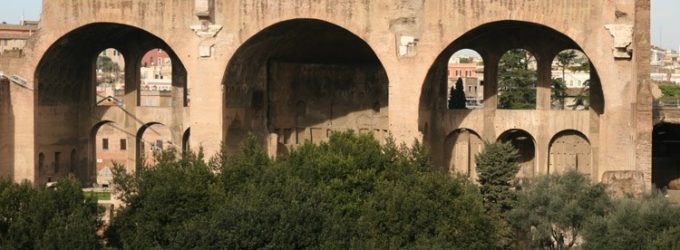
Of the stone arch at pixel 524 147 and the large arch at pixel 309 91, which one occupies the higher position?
the large arch at pixel 309 91

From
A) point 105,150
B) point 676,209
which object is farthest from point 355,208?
point 105,150

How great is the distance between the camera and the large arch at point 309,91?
146 feet

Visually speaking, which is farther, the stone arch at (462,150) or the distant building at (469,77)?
the distant building at (469,77)

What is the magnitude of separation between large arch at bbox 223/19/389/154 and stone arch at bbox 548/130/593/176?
5.45m

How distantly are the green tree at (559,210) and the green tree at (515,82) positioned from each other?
2519 centimetres

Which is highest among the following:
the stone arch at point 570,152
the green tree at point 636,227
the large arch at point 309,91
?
the large arch at point 309,91

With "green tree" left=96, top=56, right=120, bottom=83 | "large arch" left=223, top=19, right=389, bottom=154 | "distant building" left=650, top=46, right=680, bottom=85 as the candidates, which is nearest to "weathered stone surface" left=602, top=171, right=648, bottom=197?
"large arch" left=223, top=19, right=389, bottom=154

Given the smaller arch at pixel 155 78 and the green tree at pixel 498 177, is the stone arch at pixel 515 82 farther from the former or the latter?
the green tree at pixel 498 177

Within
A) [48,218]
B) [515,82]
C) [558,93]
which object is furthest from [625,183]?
[515,82]

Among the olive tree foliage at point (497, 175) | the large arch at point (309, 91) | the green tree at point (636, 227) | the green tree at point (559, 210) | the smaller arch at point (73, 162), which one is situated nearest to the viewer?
the green tree at point (636, 227)

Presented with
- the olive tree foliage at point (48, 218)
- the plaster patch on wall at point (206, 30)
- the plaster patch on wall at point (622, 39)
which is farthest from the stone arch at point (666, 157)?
the olive tree foliage at point (48, 218)

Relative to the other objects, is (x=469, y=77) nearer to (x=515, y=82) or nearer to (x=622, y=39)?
(x=515, y=82)

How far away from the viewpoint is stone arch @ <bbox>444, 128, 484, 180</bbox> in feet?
145

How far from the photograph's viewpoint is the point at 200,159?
36438mm
